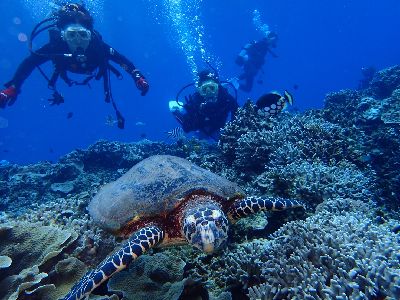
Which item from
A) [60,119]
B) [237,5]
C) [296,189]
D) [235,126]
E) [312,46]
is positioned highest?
[312,46]

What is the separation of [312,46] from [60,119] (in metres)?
125

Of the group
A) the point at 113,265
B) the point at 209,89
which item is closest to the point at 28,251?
the point at 113,265

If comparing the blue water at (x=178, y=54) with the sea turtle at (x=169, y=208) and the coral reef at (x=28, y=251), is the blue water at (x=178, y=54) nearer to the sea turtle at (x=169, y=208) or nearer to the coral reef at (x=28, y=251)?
the sea turtle at (x=169, y=208)

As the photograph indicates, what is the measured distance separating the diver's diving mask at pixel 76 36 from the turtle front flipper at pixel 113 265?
9.28m

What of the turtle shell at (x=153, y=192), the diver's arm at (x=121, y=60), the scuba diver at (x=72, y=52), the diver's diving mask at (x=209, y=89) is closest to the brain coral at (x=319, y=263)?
the turtle shell at (x=153, y=192)

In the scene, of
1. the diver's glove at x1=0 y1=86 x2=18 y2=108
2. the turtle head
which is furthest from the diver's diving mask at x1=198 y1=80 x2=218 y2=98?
the turtle head

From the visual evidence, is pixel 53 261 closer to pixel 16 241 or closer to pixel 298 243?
pixel 16 241

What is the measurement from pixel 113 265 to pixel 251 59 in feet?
81.4

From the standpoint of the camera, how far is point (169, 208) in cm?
429

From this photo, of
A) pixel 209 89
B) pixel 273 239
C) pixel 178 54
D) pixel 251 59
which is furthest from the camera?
pixel 178 54

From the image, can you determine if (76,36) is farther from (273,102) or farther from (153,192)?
(153,192)

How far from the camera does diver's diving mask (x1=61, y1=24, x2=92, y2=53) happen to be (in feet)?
35.4

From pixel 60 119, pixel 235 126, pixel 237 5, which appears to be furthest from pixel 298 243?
pixel 60 119

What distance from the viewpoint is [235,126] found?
8.34m
